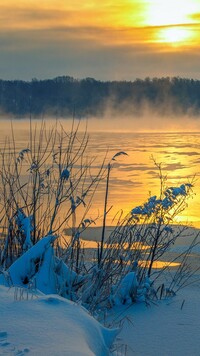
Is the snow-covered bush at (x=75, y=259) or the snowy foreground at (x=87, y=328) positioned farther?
the snow-covered bush at (x=75, y=259)

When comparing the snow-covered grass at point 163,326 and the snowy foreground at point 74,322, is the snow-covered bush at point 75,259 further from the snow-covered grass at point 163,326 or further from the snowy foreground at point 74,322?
the snow-covered grass at point 163,326

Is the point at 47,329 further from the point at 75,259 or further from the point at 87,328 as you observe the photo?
the point at 75,259

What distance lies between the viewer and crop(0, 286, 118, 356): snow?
132 inches

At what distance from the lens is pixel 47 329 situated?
11.9 ft

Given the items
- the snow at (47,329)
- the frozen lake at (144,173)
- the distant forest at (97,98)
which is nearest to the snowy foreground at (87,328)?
the snow at (47,329)

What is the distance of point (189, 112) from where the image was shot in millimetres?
67625

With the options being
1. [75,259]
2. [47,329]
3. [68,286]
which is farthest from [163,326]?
[47,329]

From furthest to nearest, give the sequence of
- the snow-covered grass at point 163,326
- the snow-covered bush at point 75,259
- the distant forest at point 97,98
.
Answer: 1. the distant forest at point 97,98
2. the snow-covered bush at point 75,259
3. the snow-covered grass at point 163,326

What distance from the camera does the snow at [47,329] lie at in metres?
3.34

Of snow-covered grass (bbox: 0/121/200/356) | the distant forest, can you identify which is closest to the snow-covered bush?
snow-covered grass (bbox: 0/121/200/356)

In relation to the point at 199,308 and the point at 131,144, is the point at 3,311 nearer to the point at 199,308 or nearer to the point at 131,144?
the point at 199,308

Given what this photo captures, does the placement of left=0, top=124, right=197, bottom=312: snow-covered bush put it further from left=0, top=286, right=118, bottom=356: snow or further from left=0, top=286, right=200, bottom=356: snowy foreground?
left=0, top=286, right=118, bottom=356: snow

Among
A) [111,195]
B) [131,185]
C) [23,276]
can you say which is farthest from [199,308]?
[131,185]

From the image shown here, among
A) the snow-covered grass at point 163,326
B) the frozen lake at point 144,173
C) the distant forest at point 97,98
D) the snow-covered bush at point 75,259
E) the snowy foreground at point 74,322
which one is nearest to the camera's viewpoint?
the snowy foreground at point 74,322
